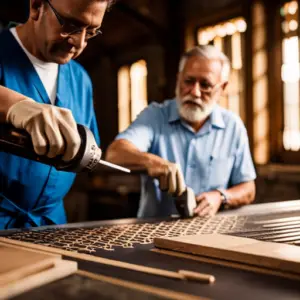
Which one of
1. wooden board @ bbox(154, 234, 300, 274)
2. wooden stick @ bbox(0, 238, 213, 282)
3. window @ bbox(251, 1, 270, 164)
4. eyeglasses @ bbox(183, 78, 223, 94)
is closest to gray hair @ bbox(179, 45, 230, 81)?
eyeglasses @ bbox(183, 78, 223, 94)

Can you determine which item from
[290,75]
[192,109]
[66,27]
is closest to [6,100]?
[66,27]

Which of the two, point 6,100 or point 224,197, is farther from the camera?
point 224,197

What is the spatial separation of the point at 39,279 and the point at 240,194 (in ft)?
5.10

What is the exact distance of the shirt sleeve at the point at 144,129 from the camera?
7.09ft

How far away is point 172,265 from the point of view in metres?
0.91

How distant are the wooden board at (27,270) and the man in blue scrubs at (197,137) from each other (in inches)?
51.5

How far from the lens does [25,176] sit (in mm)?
1593

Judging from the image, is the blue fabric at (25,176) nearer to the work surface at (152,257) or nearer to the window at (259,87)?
the work surface at (152,257)

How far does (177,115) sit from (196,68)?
11.2 inches

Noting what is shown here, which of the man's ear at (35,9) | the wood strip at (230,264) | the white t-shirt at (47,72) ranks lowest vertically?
the wood strip at (230,264)

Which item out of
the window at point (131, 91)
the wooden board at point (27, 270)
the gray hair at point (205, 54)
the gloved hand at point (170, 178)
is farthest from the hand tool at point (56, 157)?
the window at point (131, 91)

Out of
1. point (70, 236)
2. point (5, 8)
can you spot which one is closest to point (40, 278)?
point (70, 236)

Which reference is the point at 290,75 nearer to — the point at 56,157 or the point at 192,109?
the point at 192,109

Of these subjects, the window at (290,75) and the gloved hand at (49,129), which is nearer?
the gloved hand at (49,129)
